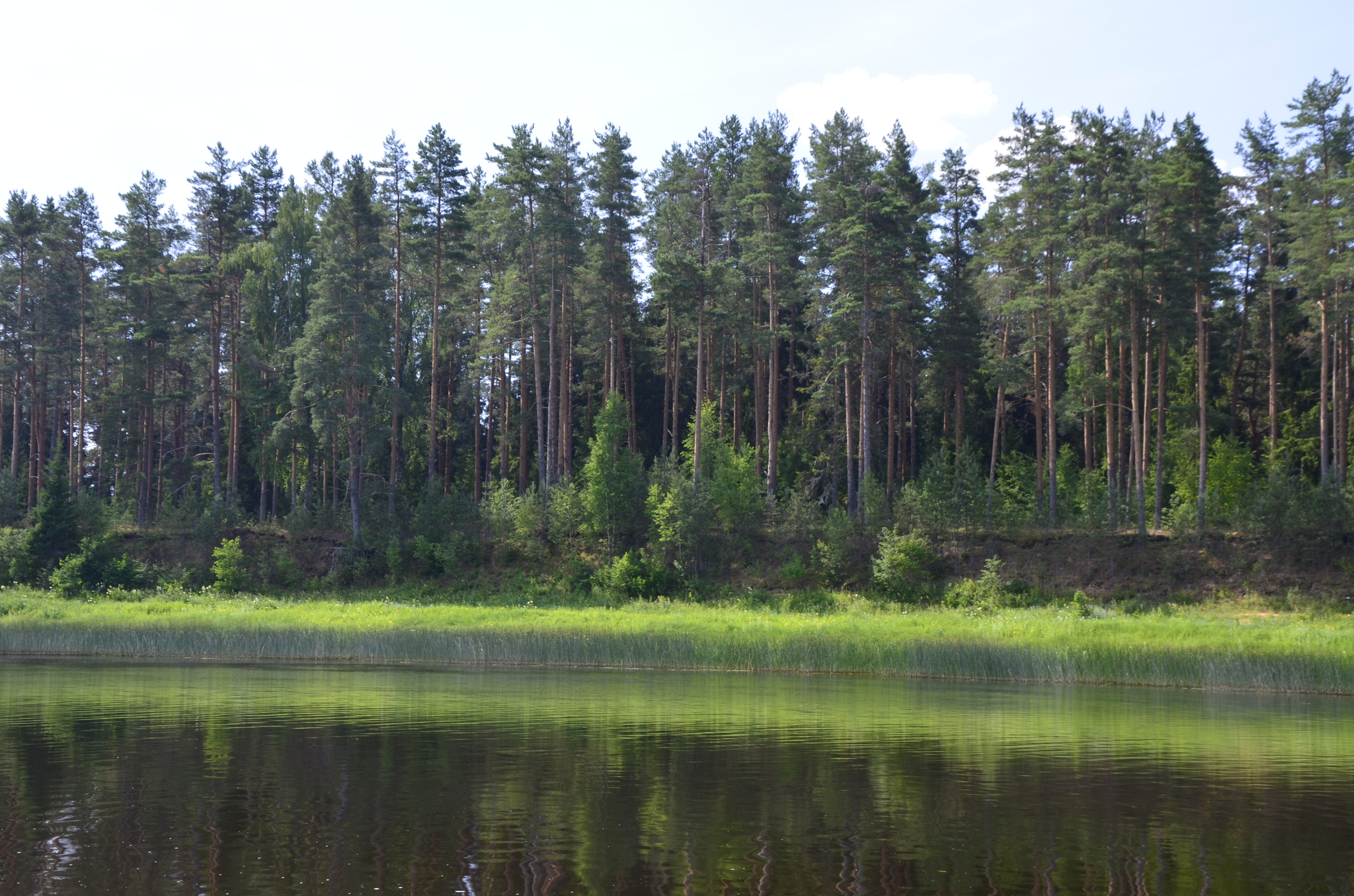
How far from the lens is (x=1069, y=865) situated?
39.9 ft

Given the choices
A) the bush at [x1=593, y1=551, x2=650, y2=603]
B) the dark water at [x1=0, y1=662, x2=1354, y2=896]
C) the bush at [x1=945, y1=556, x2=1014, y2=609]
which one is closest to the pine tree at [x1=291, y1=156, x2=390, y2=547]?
the bush at [x1=593, y1=551, x2=650, y2=603]

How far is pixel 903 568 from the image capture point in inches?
1912

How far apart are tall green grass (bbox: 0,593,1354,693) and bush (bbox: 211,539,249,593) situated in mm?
6366

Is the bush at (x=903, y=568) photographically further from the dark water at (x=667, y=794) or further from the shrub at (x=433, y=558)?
the shrub at (x=433, y=558)

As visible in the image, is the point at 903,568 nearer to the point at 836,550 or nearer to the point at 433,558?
the point at 836,550

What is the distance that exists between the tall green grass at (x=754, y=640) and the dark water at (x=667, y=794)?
3.96 metres

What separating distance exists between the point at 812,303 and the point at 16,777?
4740 cm

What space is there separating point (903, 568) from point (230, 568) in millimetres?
31749

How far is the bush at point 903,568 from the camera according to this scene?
4850 cm

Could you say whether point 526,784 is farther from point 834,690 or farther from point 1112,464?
point 1112,464

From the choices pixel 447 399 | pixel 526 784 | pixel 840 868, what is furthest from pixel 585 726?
pixel 447 399

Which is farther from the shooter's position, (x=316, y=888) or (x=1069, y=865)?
(x=1069, y=865)

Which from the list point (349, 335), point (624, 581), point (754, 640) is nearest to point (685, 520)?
point (624, 581)

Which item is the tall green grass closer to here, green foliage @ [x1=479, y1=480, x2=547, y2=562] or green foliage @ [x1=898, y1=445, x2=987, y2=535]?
green foliage @ [x1=898, y1=445, x2=987, y2=535]
